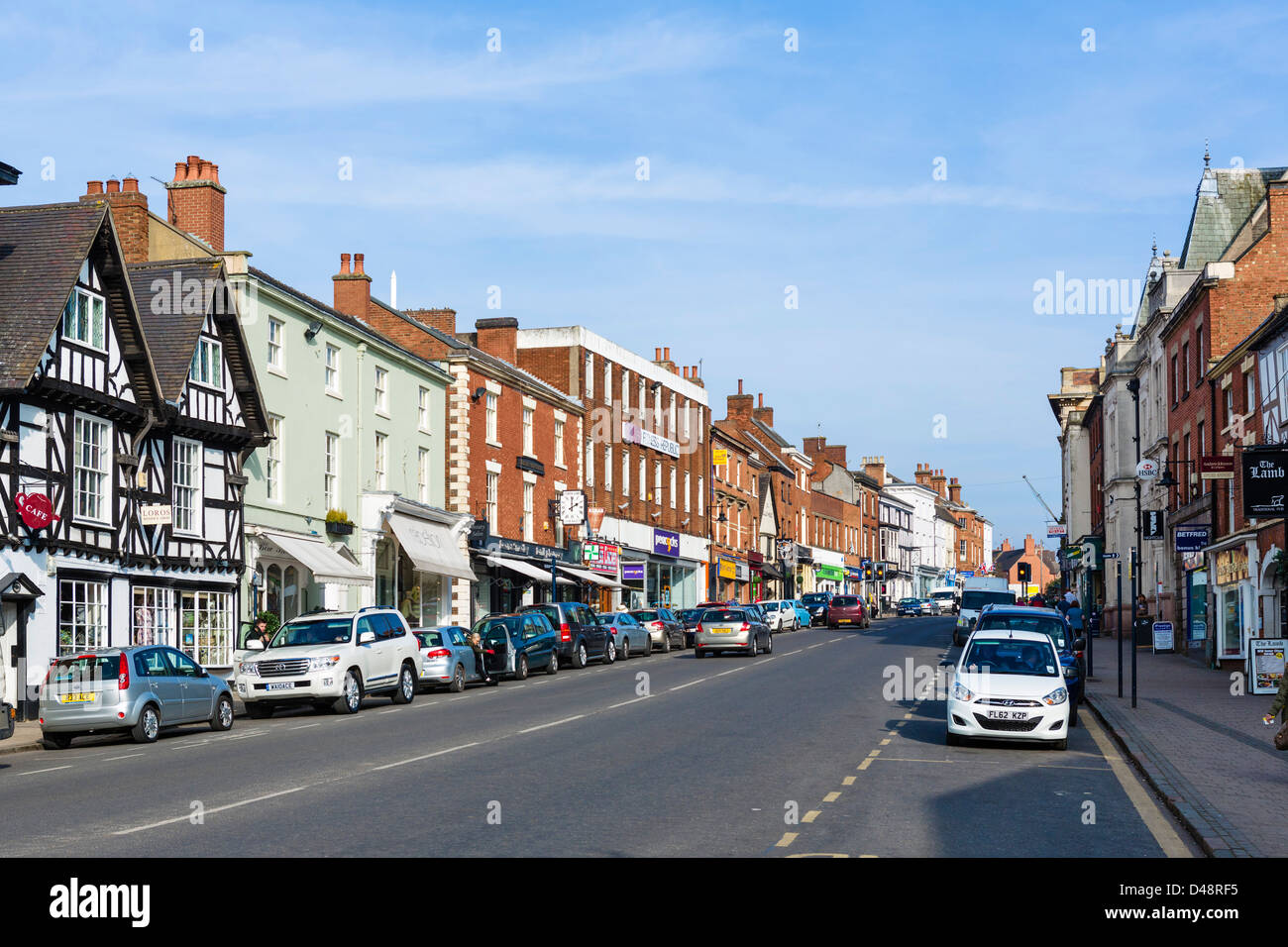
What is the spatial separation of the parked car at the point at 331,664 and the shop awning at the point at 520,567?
→ 19.9 metres

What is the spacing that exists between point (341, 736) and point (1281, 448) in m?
16.3

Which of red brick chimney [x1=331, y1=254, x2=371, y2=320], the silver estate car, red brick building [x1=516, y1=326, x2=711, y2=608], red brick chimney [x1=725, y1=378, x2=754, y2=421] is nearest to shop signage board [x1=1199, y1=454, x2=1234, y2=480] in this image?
the silver estate car

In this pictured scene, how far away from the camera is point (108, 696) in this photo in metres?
21.2

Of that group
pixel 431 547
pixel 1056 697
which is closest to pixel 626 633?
pixel 431 547

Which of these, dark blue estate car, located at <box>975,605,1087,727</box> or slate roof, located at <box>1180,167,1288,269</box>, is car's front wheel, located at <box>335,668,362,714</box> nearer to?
dark blue estate car, located at <box>975,605,1087,727</box>

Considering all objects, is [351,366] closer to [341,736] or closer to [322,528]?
[322,528]

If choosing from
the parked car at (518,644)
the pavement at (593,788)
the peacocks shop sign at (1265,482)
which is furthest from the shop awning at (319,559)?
the peacocks shop sign at (1265,482)

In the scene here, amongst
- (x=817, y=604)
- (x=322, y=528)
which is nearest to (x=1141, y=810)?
(x=322, y=528)

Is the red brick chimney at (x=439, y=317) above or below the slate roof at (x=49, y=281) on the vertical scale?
above

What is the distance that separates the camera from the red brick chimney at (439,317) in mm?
53844

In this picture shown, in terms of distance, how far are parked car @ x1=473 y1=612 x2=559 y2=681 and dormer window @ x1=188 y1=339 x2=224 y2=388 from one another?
8801 mm

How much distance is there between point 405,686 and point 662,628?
22.5m

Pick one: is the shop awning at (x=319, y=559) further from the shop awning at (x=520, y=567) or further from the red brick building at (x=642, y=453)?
the red brick building at (x=642, y=453)

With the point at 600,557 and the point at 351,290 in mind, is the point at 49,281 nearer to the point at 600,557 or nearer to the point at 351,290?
the point at 351,290
